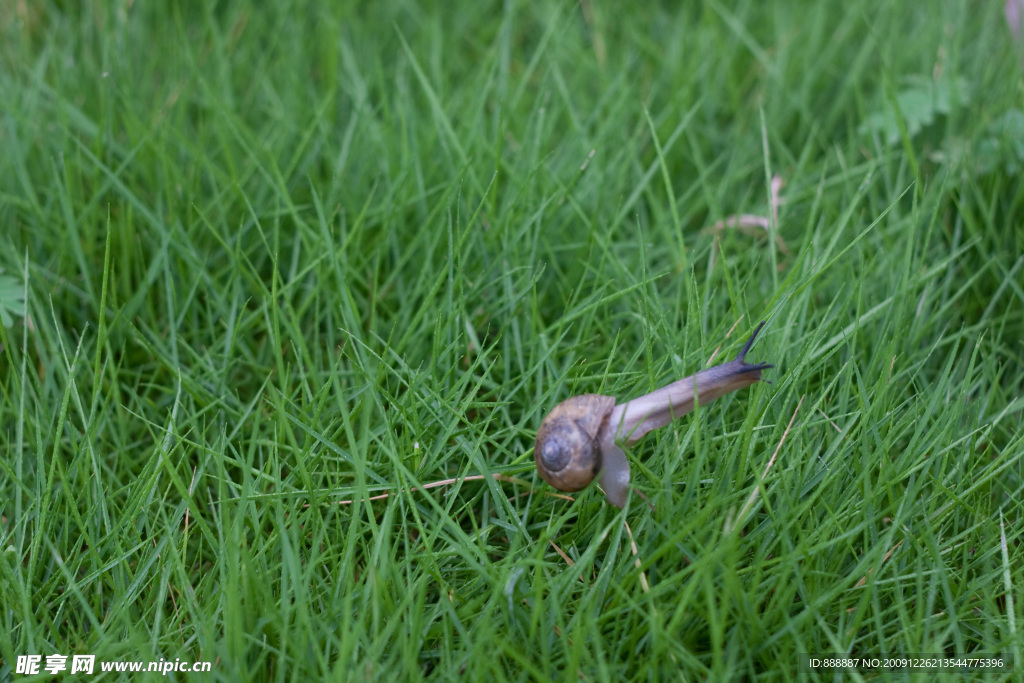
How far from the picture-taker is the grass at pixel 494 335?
168 centimetres

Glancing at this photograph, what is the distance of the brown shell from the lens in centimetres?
171

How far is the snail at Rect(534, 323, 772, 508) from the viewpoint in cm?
172

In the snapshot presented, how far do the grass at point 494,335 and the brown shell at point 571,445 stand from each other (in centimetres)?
13

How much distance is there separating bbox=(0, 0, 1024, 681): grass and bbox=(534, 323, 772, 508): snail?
0.08 m

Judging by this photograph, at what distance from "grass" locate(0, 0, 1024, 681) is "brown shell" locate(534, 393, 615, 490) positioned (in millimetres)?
129

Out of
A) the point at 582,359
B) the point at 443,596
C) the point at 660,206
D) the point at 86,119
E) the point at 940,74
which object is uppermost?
the point at 940,74

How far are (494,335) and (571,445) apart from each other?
725 mm

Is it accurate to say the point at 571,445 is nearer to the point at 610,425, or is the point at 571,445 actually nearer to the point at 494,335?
the point at 610,425

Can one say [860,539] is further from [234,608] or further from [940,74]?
[940,74]

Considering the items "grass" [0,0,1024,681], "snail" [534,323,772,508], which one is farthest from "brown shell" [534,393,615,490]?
"grass" [0,0,1024,681]

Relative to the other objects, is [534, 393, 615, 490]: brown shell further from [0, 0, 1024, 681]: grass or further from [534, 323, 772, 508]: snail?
[0, 0, 1024, 681]: grass

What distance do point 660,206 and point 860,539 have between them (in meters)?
1.34

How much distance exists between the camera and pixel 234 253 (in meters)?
2.35

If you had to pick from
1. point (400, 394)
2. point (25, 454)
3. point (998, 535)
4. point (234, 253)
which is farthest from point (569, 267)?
point (25, 454)
